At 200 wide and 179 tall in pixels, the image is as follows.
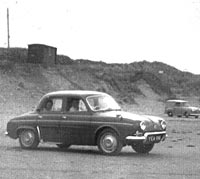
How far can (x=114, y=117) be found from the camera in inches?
480

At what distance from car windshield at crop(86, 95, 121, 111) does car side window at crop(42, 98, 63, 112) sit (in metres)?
0.84

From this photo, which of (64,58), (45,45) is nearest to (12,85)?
(45,45)

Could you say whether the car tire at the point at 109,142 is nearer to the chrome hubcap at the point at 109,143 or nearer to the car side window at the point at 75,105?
the chrome hubcap at the point at 109,143

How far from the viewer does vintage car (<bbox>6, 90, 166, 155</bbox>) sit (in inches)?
475

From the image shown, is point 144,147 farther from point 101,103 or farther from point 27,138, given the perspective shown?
point 27,138

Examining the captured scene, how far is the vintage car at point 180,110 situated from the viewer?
148 ft

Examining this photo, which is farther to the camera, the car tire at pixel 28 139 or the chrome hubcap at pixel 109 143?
the car tire at pixel 28 139

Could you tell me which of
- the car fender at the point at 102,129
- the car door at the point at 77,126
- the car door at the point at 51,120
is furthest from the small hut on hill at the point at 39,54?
the car fender at the point at 102,129

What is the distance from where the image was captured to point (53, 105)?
13414 millimetres

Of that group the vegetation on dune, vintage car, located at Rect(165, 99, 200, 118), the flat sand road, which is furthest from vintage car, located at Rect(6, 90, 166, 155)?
the vegetation on dune

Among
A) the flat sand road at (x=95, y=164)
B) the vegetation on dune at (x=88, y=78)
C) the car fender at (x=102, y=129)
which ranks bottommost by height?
the flat sand road at (x=95, y=164)

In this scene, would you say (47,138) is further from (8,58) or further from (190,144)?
(8,58)

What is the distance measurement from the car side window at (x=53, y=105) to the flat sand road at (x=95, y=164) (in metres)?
1.07

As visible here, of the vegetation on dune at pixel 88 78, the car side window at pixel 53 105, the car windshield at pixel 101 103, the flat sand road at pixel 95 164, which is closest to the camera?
the flat sand road at pixel 95 164
